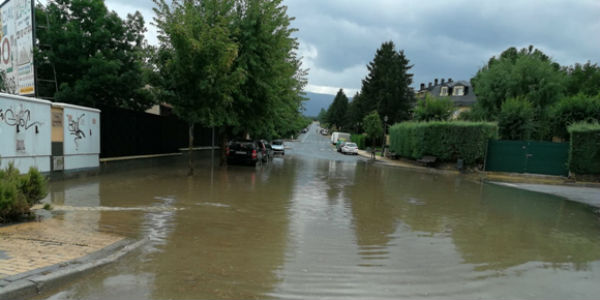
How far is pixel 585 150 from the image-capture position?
64.9 ft

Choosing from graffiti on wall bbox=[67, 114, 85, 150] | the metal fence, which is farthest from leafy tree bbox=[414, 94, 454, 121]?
graffiti on wall bbox=[67, 114, 85, 150]

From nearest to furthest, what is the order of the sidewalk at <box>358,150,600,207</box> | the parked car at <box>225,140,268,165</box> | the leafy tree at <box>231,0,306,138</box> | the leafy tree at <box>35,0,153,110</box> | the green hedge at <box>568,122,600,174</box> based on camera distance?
the sidewalk at <box>358,150,600,207</box> → the leafy tree at <box>231,0,306,138</box> → the leafy tree at <box>35,0,153,110</box> → the green hedge at <box>568,122,600,174</box> → the parked car at <box>225,140,268,165</box>

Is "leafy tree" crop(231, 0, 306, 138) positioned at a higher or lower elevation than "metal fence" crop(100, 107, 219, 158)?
higher

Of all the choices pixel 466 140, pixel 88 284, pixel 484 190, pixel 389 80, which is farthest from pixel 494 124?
pixel 389 80

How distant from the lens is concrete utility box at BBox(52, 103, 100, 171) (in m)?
11.6

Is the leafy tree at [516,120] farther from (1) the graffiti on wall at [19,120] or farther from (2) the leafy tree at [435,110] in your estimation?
(1) the graffiti on wall at [19,120]

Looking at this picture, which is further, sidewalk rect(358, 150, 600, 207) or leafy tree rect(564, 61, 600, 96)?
leafy tree rect(564, 61, 600, 96)

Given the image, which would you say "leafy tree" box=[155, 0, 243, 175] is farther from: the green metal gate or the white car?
the white car

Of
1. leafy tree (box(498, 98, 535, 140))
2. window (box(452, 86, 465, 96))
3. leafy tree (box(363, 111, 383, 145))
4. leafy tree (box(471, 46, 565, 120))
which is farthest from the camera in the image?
window (box(452, 86, 465, 96))

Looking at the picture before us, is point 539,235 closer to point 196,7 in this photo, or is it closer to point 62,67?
point 196,7

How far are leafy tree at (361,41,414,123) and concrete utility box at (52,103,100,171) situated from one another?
48064 millimetres

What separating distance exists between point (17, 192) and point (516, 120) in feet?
92.9

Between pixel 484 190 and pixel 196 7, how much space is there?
1536cm

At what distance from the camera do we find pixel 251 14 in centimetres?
1641
